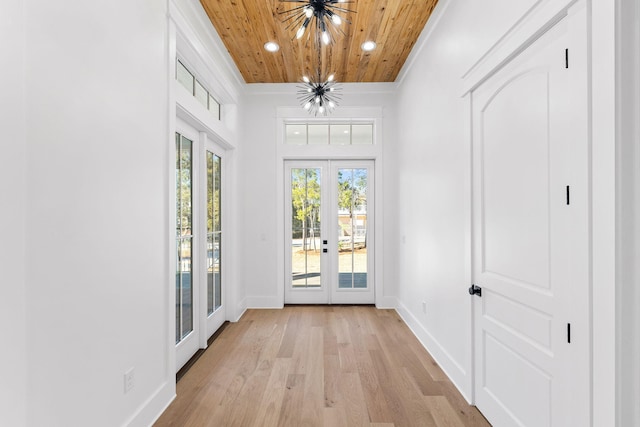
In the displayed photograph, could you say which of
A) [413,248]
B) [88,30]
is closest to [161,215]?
[88,30]

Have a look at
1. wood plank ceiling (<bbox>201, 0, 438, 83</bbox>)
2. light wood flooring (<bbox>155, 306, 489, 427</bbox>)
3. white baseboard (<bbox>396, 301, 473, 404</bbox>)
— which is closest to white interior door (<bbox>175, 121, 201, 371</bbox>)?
light wood flooring (<bbox>155, 306, 489, 427</bbox>)

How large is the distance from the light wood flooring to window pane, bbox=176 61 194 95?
2514mm

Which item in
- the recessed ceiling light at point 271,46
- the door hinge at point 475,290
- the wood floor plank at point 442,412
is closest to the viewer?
the wood floor plank at point 442,412

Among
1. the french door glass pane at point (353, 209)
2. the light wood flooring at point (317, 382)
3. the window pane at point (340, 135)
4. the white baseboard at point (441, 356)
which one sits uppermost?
the window pane at point (340, 135)

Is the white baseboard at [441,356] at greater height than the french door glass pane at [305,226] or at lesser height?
lesser

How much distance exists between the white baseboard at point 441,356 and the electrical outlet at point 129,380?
2.16 metres

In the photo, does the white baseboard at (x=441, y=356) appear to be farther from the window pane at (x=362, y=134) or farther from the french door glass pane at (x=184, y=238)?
the window pane at (x=362, y=134)

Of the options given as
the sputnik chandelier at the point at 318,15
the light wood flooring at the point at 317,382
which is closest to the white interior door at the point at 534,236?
the light wood flooring at the point at 317,382

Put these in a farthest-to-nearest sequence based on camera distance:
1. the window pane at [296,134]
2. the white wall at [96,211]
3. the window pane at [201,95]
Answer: the window pane at [296,134]
the window pane at [201,95]
the white wall at [96,211]

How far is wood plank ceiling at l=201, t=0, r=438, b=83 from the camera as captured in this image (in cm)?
283

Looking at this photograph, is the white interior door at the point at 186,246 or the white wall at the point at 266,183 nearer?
the white interior door at the point at 186,246

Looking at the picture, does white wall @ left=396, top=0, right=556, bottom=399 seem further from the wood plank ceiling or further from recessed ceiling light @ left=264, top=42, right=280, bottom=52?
recessed ceiling light @ left=264, top=42, right=280, bottom=52

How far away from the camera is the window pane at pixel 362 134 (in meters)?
4.70

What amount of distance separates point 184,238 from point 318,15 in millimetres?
2094
